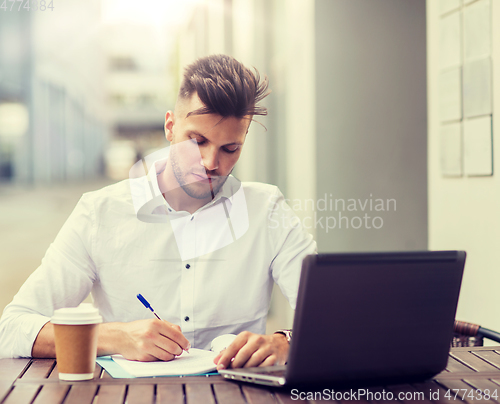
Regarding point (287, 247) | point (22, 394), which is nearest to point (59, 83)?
point (287, 247)

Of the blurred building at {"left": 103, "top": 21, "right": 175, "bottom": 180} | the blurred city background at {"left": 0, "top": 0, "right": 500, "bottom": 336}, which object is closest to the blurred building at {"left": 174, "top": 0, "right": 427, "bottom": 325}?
the blurred city background at {"left": 0, "top": 0, "right": 500, "bottom": 336}

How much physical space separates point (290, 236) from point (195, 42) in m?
1.76

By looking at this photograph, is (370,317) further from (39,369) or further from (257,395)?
(39,369)

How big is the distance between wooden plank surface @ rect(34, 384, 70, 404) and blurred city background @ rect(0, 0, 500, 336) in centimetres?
126

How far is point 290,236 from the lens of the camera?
1387mm

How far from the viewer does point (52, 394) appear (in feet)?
2.37

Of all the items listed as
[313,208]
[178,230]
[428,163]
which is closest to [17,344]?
[178,230]

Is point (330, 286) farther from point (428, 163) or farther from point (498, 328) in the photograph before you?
point (428, 163)

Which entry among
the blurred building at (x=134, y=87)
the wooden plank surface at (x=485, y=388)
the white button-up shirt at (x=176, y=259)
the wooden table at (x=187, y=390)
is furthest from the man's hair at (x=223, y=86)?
the blurred building at (x=134, y=87)

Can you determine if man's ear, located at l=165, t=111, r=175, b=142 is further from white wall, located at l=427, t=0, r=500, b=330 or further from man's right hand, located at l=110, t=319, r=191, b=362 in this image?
white wall, located at l=427, t=0, r=500, b=330

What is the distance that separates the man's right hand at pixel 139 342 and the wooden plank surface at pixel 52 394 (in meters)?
0.14

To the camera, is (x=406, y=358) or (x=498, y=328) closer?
(x=406, y=358)

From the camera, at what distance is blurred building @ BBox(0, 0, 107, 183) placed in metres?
2.64

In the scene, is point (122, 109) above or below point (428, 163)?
above
